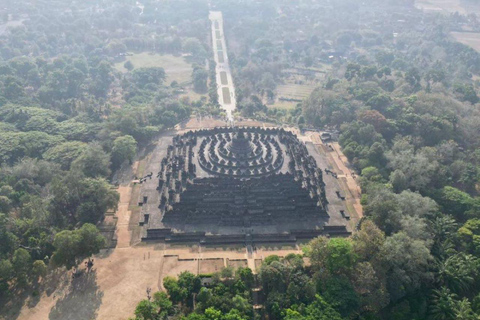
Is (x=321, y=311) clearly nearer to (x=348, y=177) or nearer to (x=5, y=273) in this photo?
(x=348, y=177)

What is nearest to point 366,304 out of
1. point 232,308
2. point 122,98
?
point 232,308

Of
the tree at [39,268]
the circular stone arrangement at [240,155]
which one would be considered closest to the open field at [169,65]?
the circular stone arrangement at [240,155]

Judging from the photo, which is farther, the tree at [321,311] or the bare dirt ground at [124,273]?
the bare dirt ground at [124,273]

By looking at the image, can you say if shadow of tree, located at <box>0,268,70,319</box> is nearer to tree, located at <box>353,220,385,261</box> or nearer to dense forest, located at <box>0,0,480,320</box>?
dense forest, located at <box>0,0,480,320</box>

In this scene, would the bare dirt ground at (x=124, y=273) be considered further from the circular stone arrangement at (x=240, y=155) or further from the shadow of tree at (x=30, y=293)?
the circular stone arrangement at (x=240, y=155)

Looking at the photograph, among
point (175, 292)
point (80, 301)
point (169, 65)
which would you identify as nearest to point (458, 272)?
point (175, 292)

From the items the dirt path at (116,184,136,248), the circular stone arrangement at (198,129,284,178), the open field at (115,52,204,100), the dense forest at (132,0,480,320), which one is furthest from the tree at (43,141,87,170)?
the open field at (115,52,204,100)
